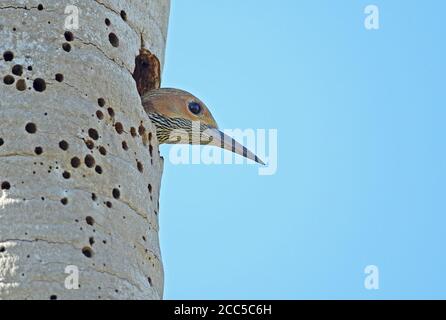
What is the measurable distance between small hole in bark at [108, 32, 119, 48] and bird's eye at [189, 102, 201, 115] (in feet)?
4.89

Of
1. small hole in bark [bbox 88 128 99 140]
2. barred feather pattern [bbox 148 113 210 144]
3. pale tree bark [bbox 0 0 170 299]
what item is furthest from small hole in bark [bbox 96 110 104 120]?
barred feather pattern [bbox 148 113 210 144]

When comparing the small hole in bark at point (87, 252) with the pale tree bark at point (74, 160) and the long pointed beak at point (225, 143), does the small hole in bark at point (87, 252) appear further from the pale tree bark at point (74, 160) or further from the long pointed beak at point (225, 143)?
the long pointed beak at point (225, 143)

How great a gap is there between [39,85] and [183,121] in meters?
2.07

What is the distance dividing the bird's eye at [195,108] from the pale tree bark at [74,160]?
3.99ft

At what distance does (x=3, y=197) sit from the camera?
11.5 metres

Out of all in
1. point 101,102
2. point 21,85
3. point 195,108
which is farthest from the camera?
point 195,108

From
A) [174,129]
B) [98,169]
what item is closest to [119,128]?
[98,169]

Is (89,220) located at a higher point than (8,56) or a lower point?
lower

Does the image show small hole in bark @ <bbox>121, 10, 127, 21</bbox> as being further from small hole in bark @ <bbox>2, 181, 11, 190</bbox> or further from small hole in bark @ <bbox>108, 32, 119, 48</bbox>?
small hole in bark @ <bbox>2, 181, 11, 190</bbox>

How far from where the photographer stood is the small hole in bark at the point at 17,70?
1200 centimetres

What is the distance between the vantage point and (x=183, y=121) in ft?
45.4

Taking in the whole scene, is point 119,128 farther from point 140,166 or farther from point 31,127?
point 31,127
